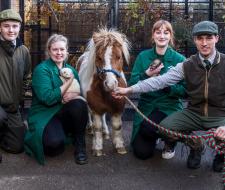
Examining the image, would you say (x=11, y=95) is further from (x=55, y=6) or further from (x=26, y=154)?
(x=55, y=6)

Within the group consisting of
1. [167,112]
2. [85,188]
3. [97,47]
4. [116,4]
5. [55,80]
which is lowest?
[85,188]

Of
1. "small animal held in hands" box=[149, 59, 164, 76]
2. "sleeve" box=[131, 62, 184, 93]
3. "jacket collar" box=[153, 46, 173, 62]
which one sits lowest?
"sleeve" box=[131, 62, 184, 93]

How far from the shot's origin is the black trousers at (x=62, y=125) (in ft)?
13.0

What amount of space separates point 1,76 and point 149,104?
1.61m

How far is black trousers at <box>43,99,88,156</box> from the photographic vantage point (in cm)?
396

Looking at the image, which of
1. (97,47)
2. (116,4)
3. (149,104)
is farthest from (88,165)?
(116,4)

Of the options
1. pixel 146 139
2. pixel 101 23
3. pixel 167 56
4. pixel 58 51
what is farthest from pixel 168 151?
pixel 101 23

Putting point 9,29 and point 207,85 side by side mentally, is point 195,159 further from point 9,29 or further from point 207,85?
point 9,29

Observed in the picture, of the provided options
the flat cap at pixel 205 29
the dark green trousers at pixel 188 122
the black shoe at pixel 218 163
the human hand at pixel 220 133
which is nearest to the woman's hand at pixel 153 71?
the dark green trousers at pixel 188 122

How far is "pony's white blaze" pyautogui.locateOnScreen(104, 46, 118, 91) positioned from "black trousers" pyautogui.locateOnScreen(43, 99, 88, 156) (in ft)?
1.48

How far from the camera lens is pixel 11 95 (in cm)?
432

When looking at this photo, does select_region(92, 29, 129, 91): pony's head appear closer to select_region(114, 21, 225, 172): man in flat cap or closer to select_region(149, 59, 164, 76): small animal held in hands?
select_region(114, 21, 225, 172): man in flat cap

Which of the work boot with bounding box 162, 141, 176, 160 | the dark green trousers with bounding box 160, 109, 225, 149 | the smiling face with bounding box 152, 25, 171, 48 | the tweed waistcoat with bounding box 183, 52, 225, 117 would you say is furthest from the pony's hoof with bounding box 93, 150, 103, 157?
the smiling face with bounding box 152, 25, 171, 48

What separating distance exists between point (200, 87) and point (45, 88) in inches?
59.7
